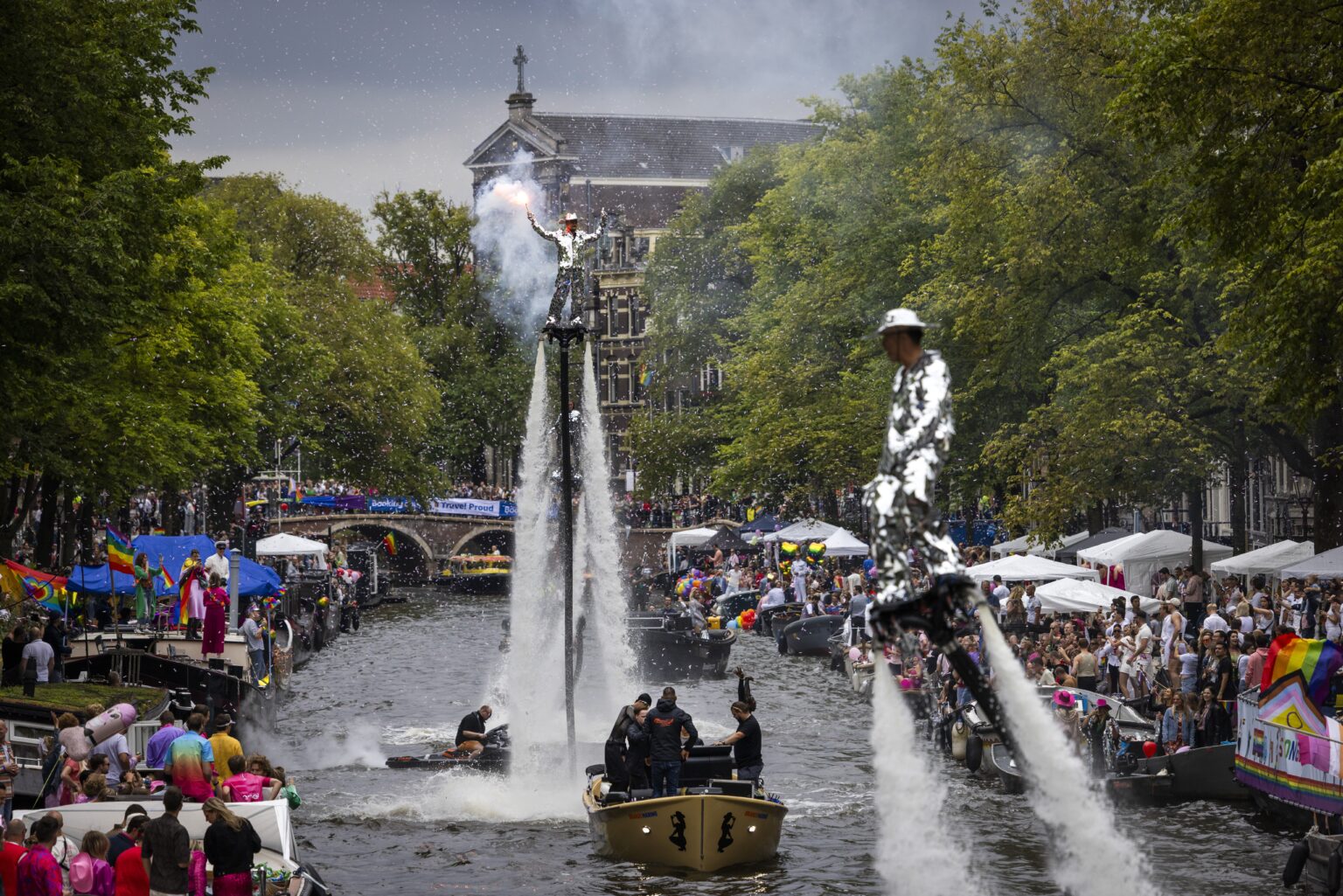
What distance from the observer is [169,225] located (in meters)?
29.5

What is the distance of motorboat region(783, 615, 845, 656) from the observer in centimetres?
5453

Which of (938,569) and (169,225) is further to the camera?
(169,225)

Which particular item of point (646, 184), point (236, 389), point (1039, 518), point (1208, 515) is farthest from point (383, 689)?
point (646, 184)

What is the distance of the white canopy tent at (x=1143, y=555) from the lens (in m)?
44.2

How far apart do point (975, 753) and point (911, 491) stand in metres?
23.9

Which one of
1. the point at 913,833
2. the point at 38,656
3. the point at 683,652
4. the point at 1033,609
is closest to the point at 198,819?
the point at 38,656

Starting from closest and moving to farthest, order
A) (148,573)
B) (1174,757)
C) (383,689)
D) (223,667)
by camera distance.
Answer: (1174,757) → (223,667) → (148,573) → (383,689)

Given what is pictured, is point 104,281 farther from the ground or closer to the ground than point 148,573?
farther from the ground

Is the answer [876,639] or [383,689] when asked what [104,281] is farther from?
[383,689]

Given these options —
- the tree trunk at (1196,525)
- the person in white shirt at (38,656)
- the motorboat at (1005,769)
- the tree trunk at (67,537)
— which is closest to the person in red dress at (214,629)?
the person in white shirt at (38,656)

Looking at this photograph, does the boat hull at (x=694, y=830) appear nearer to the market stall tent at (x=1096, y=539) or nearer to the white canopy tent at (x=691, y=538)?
the market stall tent at (x=1096, y=539)

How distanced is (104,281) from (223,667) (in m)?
12.2

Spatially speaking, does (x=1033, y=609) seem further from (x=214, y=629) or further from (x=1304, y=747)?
(x=1304, y=747)

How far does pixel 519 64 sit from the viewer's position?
412 feet
